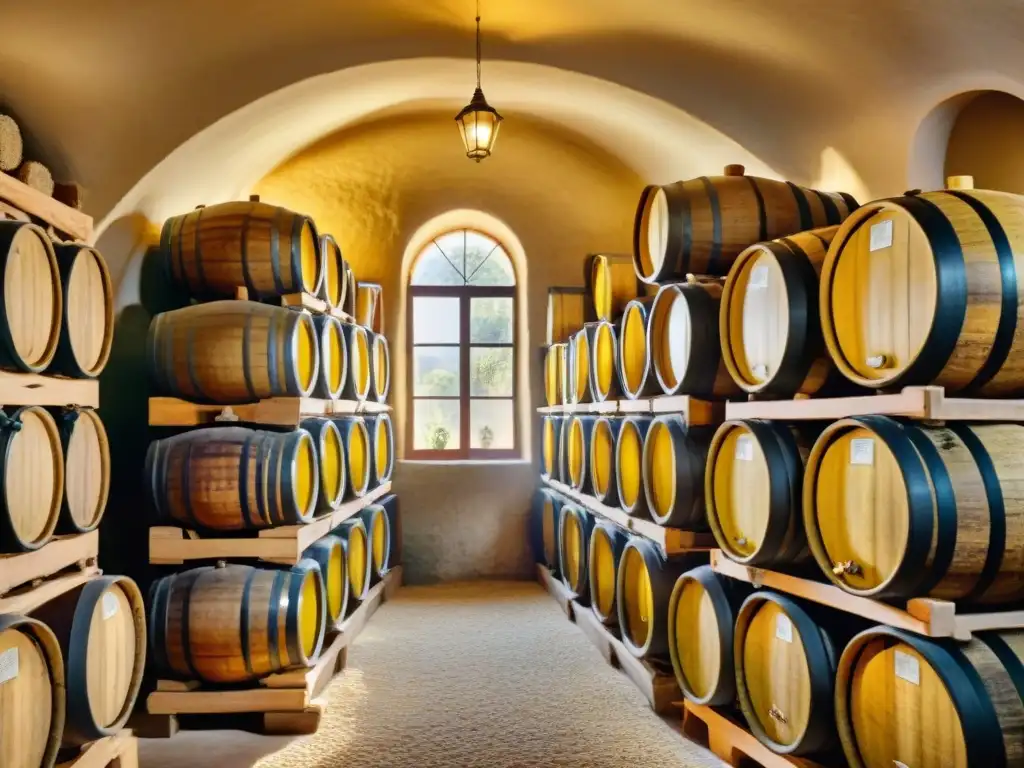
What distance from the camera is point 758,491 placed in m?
2.94

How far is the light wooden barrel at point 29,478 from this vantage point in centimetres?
237

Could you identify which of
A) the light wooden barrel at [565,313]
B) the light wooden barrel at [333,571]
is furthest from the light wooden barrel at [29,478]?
the light wooden barrel at [565,313]

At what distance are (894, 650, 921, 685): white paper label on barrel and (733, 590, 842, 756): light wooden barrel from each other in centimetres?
36

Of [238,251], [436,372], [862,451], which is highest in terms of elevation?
[238,251]

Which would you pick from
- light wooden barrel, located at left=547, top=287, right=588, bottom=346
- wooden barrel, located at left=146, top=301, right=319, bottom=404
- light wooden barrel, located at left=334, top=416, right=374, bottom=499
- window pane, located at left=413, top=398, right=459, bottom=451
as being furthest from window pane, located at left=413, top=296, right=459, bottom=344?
wooden barrel, located at left=146, top=301, right=319, bottom=404

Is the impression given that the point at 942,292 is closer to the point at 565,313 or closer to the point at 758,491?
the point at 758,491

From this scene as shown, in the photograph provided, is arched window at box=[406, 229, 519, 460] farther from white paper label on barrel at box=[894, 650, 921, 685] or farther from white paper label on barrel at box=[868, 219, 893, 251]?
white paper label on barrel at box=[894, 650, 921, 685]

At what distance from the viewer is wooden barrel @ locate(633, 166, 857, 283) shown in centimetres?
376

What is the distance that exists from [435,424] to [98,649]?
16.7ft

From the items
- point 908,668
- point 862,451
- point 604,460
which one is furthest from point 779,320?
point 604,460

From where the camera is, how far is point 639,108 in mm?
5703

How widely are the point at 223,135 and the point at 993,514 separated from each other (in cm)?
438

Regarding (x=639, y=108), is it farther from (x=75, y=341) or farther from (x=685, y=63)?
(x=75, y=341)

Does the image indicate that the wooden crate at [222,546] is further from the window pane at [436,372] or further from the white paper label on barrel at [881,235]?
the window pane at [436,372]
